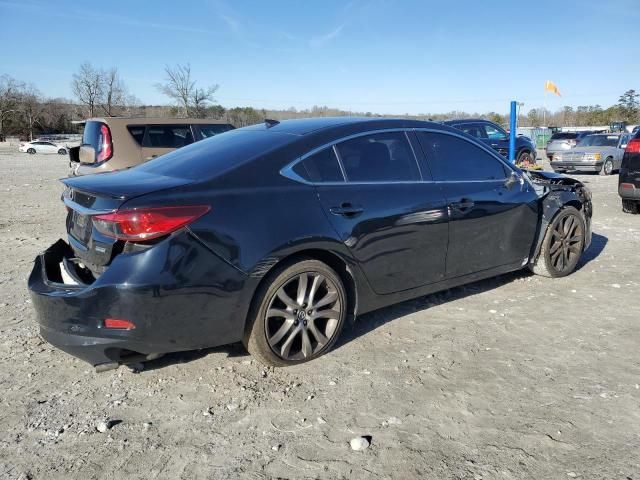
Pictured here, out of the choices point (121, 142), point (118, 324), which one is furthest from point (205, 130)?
point (118, 324)

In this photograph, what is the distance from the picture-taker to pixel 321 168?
345cm

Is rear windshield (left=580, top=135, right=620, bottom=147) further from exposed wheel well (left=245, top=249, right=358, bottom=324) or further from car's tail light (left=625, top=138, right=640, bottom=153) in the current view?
exposed wheel well (left=245, top=249, right=358, bottom=324)

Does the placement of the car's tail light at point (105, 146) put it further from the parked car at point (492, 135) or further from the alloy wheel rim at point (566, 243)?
the parked car at point (492, 135)

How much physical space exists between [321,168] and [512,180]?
214 cm

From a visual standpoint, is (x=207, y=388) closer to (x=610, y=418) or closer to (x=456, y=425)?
(x=456, y=425)

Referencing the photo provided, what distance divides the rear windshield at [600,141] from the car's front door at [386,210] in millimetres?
18171

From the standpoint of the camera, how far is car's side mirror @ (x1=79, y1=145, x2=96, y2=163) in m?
8.05

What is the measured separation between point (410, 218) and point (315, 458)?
1901mm

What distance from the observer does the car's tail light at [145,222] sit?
2.74 metres

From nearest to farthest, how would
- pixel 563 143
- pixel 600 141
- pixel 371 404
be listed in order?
1. pixel 371 404
2. pixel 600 141
3. pixel 563 143

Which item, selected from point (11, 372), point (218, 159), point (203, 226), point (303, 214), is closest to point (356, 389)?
point (303, 214)

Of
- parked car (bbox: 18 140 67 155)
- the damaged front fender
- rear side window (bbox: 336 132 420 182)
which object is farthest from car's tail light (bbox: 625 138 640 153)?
parked car (bbox: 18 140 67 155)

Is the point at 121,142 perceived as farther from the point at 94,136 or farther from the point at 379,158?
the point at 379,158

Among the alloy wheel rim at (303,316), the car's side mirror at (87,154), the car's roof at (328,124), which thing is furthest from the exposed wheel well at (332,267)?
the car's side mirror at (87,154)
